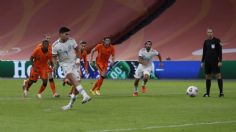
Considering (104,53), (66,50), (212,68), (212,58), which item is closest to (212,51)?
(212,58)

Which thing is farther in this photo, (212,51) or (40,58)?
(40,58)

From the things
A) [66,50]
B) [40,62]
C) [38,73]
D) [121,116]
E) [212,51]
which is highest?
[212,51]

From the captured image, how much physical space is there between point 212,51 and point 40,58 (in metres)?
6.14

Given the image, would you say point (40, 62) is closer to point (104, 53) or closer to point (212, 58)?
point (104, 53)

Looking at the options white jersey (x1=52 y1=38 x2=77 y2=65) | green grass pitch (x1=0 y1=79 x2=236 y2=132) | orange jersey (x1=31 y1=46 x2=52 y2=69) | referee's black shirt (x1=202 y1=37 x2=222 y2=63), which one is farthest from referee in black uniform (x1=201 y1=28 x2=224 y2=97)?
white jersey (x1=52 y1=38 x2=77 y2=65)

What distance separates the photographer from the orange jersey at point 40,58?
23.9 meters

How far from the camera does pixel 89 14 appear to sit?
173 ft

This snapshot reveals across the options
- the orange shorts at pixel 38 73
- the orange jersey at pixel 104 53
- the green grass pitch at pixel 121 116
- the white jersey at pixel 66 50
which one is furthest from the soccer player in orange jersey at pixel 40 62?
the white jersey at pixel 66 50

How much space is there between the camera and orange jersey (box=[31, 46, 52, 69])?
23859 mm

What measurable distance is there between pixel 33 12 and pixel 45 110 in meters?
38.4

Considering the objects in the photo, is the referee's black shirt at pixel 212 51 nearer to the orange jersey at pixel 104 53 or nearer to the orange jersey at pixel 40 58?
the orange jersey at pixel 104 53

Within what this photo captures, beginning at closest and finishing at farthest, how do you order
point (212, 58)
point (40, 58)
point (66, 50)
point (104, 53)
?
point (66, 50)
point (212, 58)
point (40, 58)
point (104, 53)

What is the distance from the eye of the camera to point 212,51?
77.6ft

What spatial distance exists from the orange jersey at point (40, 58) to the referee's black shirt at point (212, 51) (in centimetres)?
562
